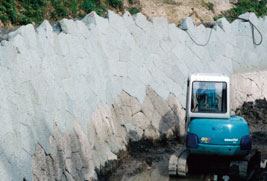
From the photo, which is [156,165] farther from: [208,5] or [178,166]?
[208,5]

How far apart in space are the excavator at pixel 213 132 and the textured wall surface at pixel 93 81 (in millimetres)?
1862

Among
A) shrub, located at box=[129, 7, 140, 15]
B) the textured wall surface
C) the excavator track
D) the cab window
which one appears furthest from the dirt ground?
shrub, located at box=[129, 7, 140, 15]

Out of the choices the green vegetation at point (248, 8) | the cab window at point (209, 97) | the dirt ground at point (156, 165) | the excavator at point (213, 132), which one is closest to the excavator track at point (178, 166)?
the excavator at point (213, 132)

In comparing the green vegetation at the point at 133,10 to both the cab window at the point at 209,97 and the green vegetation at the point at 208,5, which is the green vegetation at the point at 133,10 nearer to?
the green vegetation at the point at 208,5

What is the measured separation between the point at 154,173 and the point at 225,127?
6.93 ft

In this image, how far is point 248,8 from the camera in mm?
28156

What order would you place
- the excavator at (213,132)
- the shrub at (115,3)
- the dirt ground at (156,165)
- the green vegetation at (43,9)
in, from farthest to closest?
→ the shrub at (115,3)
the green vegetation at (43,9)
the dirt ground at (156,165)
the excavator at (213,132)

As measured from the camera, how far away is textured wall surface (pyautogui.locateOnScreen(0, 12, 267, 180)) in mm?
9469

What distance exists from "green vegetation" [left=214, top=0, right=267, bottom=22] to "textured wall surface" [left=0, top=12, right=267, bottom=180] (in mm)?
6996

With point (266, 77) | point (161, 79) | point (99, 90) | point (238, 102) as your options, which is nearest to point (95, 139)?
point (99, 90)

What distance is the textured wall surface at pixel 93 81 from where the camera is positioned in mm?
9469

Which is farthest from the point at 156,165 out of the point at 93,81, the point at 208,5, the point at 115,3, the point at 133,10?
the point at 208,5

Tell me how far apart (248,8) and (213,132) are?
17.6 m

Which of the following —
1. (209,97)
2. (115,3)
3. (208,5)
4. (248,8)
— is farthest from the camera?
(248,8)
